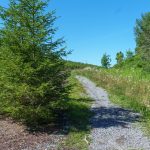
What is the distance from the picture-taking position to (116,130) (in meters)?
16.1

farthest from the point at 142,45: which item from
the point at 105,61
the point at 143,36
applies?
Answer: the point at 105,61

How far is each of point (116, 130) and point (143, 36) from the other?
154ft

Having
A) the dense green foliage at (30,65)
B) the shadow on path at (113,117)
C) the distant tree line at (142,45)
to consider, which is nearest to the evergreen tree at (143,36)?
the distant tree line at (142,45)

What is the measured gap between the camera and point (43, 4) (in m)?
16.8

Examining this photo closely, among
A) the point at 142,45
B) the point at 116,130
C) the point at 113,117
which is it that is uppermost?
the point at 142,45

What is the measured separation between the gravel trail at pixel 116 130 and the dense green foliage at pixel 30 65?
2.36 meters

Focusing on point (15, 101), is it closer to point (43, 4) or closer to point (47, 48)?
point (47, 48)

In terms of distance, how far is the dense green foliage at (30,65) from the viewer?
16.1m

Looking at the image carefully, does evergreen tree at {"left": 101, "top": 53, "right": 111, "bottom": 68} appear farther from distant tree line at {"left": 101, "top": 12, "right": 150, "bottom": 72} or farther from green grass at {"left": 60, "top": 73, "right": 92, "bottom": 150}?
green grass at {"left": 60, "top": 73, "right": 92, "bottom": 150}

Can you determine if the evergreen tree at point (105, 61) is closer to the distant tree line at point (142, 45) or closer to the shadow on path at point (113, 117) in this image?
the distant tree line at point (142, 45)

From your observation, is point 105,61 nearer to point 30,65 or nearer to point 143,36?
point 143,36

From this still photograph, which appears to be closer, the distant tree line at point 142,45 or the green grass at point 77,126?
the green grass at point 77,126

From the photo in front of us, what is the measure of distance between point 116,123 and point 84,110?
3596 millimetres

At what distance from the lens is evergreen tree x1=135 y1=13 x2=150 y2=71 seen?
180ft
